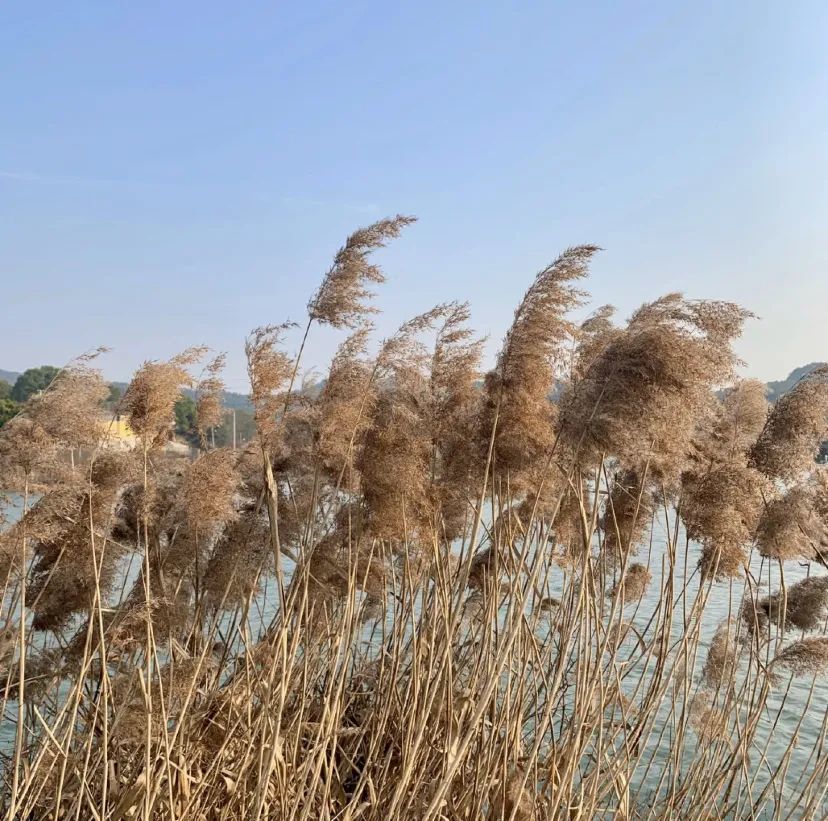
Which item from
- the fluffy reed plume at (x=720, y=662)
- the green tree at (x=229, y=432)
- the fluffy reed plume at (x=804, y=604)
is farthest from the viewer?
the green tree at (x=229, y=432)

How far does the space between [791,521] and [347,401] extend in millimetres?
2188

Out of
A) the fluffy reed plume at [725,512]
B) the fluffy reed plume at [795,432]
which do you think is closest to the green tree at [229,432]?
the fluffy reed plume at [725,512]

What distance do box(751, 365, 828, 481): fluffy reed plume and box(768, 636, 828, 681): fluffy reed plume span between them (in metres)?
0.77

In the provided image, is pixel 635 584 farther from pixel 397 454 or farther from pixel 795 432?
pixel 397 454

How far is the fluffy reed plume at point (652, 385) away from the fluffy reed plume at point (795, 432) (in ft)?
2.07

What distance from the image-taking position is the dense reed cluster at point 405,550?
131 inches

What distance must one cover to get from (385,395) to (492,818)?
6.23 ft

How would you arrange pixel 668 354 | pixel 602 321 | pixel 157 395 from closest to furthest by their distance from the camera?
pixel 668 354, pixel 157 395, pixel 602 321

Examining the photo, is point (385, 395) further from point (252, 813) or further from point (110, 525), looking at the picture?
point (252, 813)

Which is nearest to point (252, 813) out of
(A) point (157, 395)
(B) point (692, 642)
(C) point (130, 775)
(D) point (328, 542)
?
(C) point (130, 775)

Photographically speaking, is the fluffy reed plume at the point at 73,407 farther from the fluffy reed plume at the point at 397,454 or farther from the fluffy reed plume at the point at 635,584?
the fluffy reed plume at the point at 635,584

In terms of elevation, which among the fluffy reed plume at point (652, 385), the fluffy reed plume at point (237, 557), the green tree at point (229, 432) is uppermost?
the fluffy reed plume at point (652, 385)

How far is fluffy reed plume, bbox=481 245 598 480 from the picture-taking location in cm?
369

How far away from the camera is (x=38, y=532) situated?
139 inches
